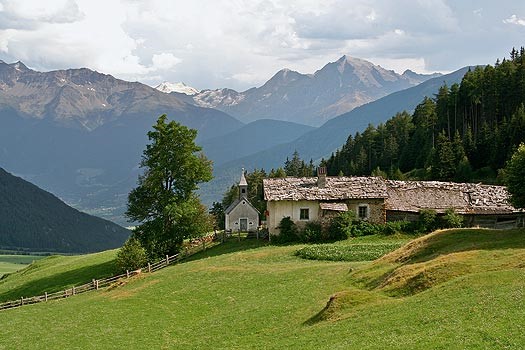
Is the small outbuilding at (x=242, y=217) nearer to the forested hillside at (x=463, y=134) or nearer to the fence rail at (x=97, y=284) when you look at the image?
the fence rail at (x=97, y=284)

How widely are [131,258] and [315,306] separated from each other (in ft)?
103

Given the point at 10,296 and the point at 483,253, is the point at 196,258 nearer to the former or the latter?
the point at 10,296

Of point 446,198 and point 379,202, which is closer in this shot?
point 379,202

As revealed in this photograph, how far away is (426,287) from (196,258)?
33351mm

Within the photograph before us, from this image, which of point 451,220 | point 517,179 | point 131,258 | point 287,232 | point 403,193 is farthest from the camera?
point 403,193

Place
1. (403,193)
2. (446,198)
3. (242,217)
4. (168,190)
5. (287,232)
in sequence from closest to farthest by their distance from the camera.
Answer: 1. (287,232)
2. (446,198)
3. (403,193)
4. (168,190)
5. (242,217)

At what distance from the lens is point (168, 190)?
67.3 meters

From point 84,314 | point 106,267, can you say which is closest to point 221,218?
point 106,267

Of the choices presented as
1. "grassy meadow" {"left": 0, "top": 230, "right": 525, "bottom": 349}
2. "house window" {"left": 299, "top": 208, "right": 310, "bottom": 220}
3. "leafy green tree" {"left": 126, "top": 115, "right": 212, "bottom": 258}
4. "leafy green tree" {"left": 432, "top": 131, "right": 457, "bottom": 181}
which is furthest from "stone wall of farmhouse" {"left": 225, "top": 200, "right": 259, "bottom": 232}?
"leafy green tree" {"left": 432, "top": 131, "right": 457, "bottom": 181}

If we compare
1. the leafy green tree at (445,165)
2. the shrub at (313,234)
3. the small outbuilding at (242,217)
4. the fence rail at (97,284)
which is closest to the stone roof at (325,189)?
the shrub at (313,234)

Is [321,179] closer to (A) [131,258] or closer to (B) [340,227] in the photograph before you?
(B) [340,227]

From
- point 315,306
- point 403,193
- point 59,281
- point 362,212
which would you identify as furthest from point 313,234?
point 315,306

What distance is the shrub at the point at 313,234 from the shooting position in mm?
59188

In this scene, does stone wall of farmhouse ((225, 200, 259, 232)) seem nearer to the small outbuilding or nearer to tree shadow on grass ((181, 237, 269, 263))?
the small outbuilding
